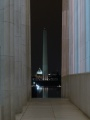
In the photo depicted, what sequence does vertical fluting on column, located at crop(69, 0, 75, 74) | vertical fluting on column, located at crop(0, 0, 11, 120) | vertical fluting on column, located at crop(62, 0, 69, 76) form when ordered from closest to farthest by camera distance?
vertical fluting on column, located at crop(0, 0, 11, 120) → vertical fluting on column, located at crop(69, 0, 75, 74) → vertical fluting on column, located at crop(62, 0, 69, 76)

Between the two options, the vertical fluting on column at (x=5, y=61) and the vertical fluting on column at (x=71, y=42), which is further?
the vertical fluting on column at (x=71, y=42)

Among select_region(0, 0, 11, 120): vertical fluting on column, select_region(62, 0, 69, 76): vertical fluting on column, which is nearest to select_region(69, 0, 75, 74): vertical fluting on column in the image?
select_region(62, 0, 69, 76): vertical fluting on column

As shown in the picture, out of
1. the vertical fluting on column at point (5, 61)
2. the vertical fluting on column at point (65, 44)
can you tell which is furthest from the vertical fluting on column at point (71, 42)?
the vertical fluting on column at point (5, 61)

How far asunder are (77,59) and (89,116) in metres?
10.1

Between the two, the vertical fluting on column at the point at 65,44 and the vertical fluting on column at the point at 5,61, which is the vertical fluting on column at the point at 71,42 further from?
the vertical fluting on column at the point at 5,61

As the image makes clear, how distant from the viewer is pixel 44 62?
78.5 meters

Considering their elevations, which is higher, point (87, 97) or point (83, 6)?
point (83, 6)

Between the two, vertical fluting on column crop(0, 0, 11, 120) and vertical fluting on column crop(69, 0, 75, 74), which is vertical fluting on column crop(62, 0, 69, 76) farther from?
vertical fluting on column crop(0, 0, 11, 120)

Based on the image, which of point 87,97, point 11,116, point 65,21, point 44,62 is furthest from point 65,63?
point 44,62

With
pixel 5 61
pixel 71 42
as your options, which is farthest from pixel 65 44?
pixel 5 61

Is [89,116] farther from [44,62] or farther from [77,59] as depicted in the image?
[44,62]

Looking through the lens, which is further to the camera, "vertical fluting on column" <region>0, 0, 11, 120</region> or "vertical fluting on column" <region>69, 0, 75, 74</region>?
"vertical fluting on column" <region>69, 0, 75, 74</region>

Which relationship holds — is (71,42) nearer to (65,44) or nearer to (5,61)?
(65,44)

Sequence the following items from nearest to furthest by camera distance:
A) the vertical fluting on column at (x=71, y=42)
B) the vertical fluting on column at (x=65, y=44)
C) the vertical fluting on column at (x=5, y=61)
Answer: the vertical fluting on column at (x=5, y=61), the vertical fluting on column at (x=71, y=42), the vertical fluting on column at (x=65, y=44)
